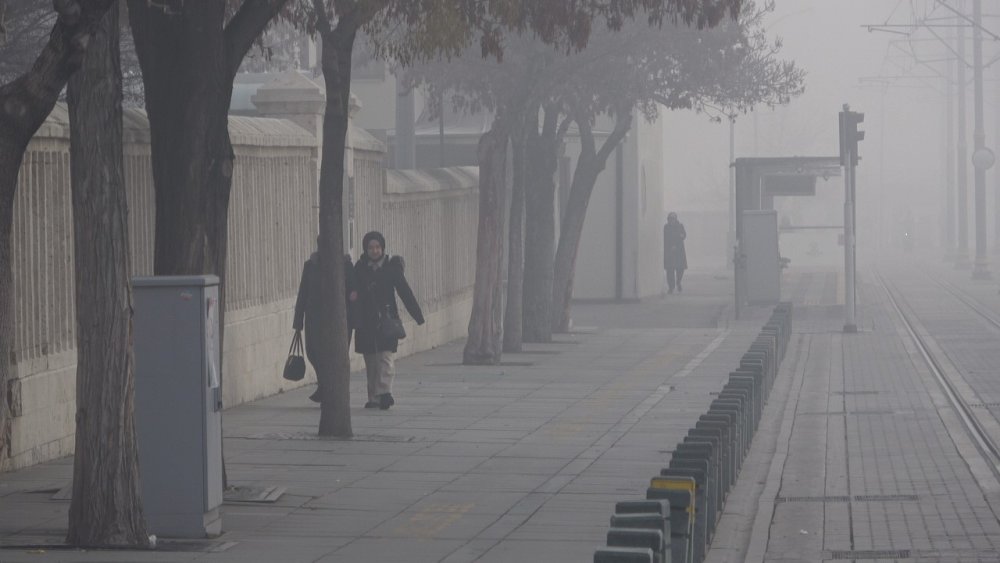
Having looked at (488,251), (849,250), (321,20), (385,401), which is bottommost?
→ (385,401)

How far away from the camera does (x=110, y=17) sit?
29.6ft

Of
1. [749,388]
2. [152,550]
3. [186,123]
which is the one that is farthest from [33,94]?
[749,388]

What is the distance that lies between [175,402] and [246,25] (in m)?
3.03

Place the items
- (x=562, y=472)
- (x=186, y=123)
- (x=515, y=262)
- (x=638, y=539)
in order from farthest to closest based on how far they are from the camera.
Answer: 1. (x=515, y=262)
2. (x=562, y=472)
3. (x=186, y=123)
4. (x=638, y=539)

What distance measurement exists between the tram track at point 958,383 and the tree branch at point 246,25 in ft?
18.8

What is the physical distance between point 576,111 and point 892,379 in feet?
24.1

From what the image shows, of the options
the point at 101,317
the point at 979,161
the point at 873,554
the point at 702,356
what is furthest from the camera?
the point at 979,161

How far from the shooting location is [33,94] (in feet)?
25.7

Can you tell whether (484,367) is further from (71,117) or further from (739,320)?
(71,117)

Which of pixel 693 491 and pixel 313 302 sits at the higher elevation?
pixel 313 302

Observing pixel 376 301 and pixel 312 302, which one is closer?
pixel 312 302

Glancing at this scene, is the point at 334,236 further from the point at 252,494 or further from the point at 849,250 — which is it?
the point at 849,250

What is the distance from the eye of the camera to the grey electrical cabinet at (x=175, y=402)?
9.22 m

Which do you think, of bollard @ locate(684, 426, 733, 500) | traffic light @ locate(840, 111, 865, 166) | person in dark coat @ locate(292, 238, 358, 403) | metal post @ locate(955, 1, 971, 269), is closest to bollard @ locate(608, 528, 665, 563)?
bollard @ locate(684, 426, 733, 500)
